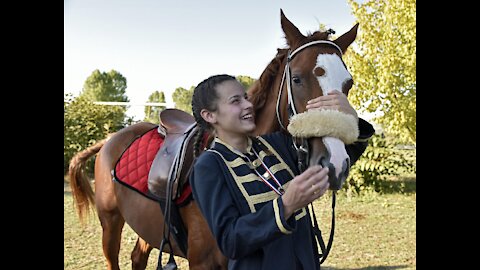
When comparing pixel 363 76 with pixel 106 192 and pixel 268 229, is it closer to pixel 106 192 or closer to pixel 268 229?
pixel 106 192

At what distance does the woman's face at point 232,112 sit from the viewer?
1.32 metres

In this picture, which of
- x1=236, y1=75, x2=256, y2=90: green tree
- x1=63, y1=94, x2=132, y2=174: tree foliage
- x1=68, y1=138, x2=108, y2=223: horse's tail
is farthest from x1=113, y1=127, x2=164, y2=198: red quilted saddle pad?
x1=63, y1=94, x2=132, y2=174: tree foliage

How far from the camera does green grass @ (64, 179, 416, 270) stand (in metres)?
4.46

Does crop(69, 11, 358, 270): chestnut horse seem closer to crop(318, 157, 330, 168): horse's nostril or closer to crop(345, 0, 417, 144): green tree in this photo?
crop(318, 157, 330, 168): horse's nostril

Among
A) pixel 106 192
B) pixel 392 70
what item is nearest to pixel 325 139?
pixel 106 192

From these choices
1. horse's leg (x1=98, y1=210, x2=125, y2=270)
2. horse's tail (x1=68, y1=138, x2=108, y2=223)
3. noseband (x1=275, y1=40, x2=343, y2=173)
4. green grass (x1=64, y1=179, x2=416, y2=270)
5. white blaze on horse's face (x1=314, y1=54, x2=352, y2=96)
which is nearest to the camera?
noseband (x1=275, y1=40, x2=343, y2=173)

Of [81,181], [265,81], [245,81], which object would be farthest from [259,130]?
[81,181]

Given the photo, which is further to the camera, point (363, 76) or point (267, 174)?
point (363, 76)

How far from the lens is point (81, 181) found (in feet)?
A: 12.4

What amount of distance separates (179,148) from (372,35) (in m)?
5.64

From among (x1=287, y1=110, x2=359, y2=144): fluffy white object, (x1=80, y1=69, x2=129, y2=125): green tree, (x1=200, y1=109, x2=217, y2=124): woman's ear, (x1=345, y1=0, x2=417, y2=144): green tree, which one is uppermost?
(x1=80, y1=69, x2=129, y2=125): green tree

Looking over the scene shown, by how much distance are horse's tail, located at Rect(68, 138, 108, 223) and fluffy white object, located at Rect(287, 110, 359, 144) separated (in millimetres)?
2809

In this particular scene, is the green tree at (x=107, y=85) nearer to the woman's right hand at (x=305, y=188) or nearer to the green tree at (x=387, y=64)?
the green tree at (x=387, y=64)
